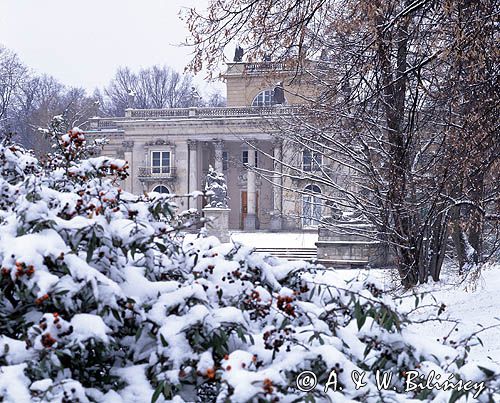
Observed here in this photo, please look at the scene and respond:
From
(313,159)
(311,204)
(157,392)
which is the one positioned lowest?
(157,392)

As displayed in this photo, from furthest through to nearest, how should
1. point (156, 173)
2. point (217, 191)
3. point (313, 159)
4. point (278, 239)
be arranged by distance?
1. point (156, 173)
2. point (278, 239)
3. point (217, 191)
4. point (313, 159)

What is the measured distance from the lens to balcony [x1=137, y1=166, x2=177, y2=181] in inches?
1672

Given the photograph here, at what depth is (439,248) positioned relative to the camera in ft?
40.5

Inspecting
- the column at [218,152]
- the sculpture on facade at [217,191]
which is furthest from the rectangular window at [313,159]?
the column at [218,152]

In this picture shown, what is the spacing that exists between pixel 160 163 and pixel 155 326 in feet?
136

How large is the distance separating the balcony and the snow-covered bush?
40.1 metres

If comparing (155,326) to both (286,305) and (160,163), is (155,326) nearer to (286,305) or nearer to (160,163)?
(286,305)

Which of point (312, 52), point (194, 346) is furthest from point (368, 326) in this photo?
point (312, 52)

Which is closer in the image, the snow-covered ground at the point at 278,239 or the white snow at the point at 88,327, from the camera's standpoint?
the white snow at the point at 88,327

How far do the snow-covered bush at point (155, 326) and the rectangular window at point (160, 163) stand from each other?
4074 centimetres

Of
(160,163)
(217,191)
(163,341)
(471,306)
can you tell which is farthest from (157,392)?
(160,163)

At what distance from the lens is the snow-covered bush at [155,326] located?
1998mm

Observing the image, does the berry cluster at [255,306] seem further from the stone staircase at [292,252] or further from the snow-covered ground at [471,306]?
the stone staircase at [292,252]

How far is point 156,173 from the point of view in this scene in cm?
4294
